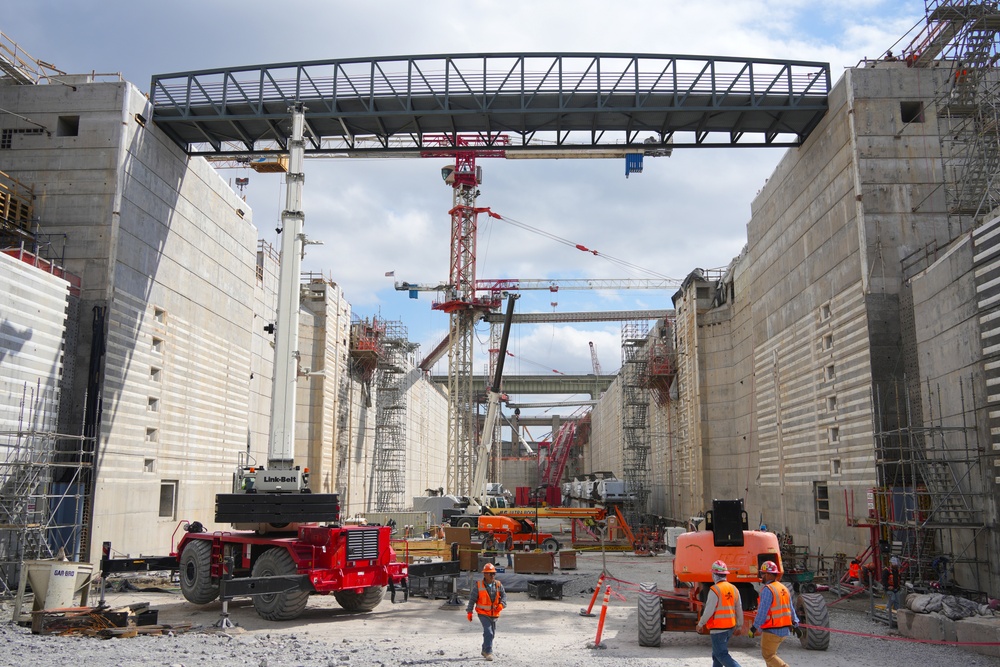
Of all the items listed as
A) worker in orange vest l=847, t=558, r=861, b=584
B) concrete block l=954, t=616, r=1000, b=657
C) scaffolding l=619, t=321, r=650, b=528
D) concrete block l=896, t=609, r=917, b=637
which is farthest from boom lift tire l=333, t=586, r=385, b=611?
scaffolding l=619, t=321, r=650, b=528

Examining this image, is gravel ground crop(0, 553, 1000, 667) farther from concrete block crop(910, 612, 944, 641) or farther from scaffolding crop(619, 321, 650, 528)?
scaffolding crop(619, 321, 650, 528)

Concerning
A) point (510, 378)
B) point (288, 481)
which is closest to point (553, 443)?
point (510, 378)

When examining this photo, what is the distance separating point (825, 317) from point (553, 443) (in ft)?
272

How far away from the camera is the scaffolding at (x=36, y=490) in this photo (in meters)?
18.8

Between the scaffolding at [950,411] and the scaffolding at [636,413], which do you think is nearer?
the scaffolding at [950,411]

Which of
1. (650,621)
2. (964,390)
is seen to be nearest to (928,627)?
(650,621)

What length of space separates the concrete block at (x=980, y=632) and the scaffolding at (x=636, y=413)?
35.7 m

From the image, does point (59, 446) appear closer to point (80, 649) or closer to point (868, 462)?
point (80, 649)

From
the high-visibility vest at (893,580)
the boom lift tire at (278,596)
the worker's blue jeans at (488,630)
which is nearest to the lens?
the worker's blue jeans at (488,630)

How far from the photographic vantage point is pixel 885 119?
24219 millimetres

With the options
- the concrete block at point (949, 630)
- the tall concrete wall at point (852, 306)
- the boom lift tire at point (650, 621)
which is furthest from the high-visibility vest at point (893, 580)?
the boom lift tire at point (650, 621)

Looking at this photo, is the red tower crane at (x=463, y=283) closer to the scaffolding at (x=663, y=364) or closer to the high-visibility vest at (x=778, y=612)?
the scaffolding at (x=663, y=364)

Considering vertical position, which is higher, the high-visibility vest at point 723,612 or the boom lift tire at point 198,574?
the high-visibility vest at point 723,612

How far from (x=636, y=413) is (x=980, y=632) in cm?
4595
